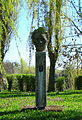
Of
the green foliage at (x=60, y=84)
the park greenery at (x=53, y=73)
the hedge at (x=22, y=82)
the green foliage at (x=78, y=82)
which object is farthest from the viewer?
the green foliage at (x=78, y=82)

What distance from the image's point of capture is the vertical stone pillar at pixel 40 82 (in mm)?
6805

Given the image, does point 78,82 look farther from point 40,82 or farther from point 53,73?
point 40,82

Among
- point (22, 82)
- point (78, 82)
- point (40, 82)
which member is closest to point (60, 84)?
point (78, 82)

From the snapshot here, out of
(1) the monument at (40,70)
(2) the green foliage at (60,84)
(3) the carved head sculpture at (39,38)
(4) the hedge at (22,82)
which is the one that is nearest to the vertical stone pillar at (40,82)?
(1) the monument at (40,70)

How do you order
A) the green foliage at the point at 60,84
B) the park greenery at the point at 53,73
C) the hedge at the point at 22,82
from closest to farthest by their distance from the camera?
the park greenery at the point at 53,73, the hedge at the point at 22,82, the green foliage at the point at 60,84

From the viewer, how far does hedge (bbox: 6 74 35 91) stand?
1792 cm

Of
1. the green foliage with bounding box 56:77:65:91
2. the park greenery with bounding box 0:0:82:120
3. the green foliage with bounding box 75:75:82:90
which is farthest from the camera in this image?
the green foliage with bounding box 75:75:82:90

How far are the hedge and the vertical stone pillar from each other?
36.1 ft

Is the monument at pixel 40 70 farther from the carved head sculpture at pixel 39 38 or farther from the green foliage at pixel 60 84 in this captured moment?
the green foliage at pixel 60 84

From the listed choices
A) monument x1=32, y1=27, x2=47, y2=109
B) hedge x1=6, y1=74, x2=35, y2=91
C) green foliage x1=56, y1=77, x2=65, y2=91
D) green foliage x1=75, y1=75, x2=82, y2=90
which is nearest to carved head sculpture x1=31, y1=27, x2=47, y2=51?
monument x1=32, y1=27, x2=47, y2=109

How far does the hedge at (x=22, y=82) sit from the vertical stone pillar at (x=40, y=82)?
11002 mm

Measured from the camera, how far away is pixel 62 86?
59.5 feet

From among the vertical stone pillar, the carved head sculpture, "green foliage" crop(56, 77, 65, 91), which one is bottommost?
"green foliage" crop(56, 77, 65, 91)

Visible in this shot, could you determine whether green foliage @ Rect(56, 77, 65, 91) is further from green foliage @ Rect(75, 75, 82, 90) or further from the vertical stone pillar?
the vertical stone pillar
